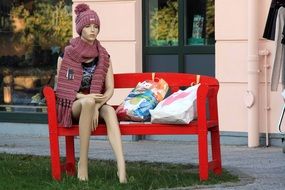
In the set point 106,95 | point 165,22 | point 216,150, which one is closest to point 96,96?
point 106,95

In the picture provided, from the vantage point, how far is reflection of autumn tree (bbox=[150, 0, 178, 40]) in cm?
1072

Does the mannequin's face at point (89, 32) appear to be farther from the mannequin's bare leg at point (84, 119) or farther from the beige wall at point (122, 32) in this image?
the beige wall at point (122, 32)

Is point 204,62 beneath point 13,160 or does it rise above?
above

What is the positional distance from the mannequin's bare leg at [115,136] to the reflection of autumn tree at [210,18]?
145 inches

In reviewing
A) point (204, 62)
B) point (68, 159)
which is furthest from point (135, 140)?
point (68, 159)

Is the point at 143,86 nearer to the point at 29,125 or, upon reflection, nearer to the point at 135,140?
the point at 135,140

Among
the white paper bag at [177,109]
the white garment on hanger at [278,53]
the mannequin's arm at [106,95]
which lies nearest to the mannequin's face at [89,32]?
the mannequin's arm at [106,95]

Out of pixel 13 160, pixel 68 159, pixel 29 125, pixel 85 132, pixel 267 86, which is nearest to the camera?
pixel 85 132

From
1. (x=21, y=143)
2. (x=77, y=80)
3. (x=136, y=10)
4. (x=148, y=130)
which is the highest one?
(x=136, y=10)

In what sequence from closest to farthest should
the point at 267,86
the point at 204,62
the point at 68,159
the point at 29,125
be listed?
1. the point at 68,159
2. the point at 267,86
3. the point at 204,62
4. the point at 29,125

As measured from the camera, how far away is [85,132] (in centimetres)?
696

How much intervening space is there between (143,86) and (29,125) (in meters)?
4.66

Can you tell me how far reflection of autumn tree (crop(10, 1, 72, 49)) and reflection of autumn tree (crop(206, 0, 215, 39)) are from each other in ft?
7.39

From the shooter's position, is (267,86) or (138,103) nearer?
(138,103)
